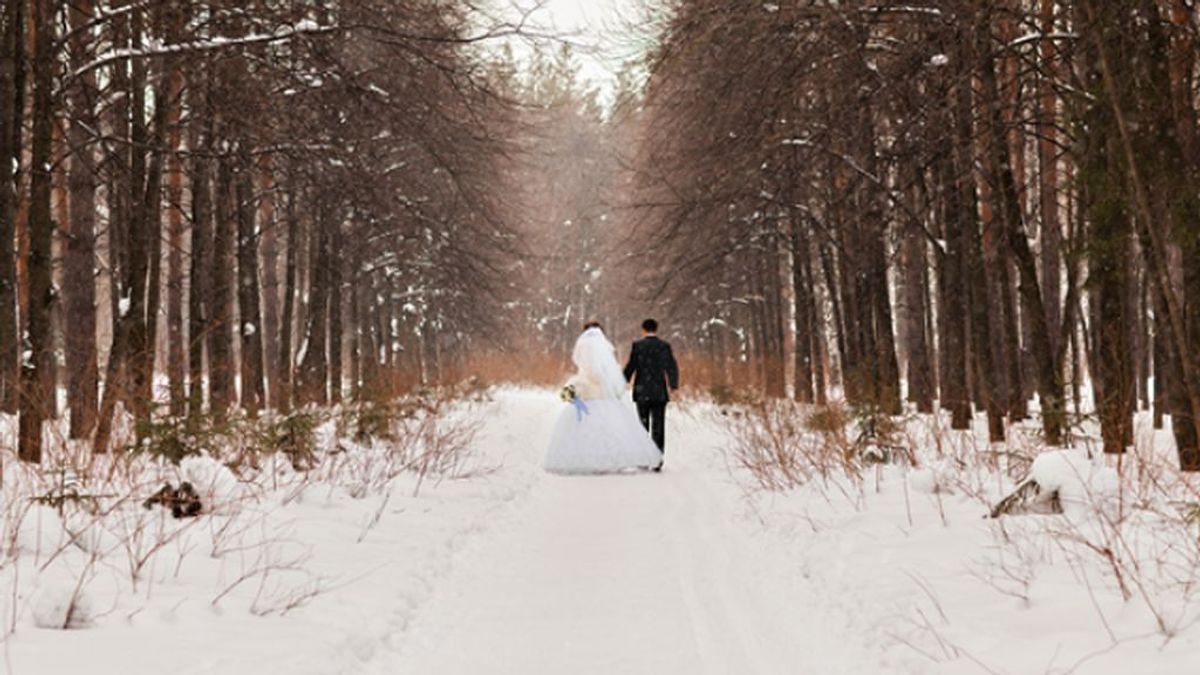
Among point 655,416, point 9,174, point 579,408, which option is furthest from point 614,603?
point 655,416

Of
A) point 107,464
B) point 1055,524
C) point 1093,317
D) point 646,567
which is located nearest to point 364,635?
point 646,567

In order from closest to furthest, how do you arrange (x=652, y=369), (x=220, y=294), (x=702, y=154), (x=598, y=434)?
1. (x=598, y=434)
2. (x=652, y=369)
3. (x=220, y=294)
4. (x=702, y=154)

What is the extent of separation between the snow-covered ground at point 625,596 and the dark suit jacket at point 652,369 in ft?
16.5

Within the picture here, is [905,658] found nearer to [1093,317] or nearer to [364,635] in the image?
[364,635]

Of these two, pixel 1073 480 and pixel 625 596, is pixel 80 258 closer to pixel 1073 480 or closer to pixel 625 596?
pixel 625 596

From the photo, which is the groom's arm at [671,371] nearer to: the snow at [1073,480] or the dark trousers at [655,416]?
the dark trousers at [655,416]

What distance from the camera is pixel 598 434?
12.3 meters

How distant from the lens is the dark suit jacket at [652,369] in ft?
42.3

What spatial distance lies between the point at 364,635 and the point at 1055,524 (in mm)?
4040

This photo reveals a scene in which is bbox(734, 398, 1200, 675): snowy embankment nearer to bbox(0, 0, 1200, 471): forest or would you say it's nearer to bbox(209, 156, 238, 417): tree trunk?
bbox(0, 0, 1200, 471): forest

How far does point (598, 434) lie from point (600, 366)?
3.29 feet

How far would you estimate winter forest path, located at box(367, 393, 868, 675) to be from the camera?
4.26 m

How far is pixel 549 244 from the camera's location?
50469 millimetres

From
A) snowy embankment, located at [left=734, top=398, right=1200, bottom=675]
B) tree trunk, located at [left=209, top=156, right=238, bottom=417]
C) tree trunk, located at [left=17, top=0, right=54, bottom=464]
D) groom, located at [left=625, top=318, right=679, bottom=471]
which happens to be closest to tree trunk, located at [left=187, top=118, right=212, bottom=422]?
tree trunk, located at [left=209, top=156, right=238, bottom=417]
